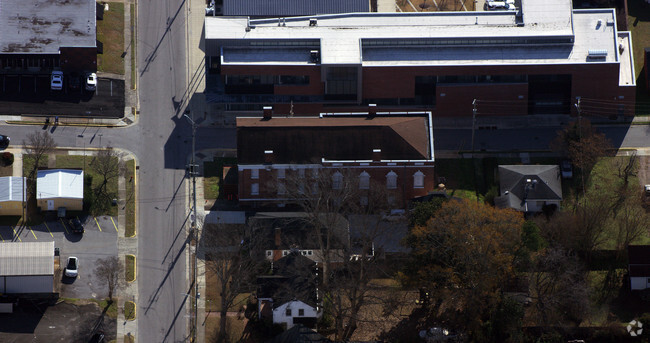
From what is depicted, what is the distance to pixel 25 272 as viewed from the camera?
198500mm

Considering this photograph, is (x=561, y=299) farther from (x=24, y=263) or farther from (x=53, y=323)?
(x=24, y=263)

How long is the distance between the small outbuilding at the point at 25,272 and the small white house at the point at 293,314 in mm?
27379

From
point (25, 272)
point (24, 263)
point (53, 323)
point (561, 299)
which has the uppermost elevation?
point (24, 263)

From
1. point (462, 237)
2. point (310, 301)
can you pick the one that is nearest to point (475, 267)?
point (462, 237)

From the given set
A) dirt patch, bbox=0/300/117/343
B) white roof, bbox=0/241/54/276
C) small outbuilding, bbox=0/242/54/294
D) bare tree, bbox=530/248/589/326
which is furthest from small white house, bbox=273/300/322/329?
white roof, bbox=0/241/54/276

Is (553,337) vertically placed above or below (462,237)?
below

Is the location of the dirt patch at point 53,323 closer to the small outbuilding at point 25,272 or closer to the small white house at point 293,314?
the small outbuilding at point 25,272

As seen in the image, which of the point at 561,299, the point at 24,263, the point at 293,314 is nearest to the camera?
the point at 293,314

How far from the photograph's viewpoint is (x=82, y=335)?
197 meters

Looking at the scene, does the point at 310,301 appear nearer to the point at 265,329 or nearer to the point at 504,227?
the point at 265,329

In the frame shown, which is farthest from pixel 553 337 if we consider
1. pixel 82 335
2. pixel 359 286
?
pixel 82 335

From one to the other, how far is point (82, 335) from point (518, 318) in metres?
→ 51.3

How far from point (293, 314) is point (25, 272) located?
3227 centimetres

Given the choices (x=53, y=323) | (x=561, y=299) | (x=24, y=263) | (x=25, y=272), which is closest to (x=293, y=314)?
(x=53, y=323)
